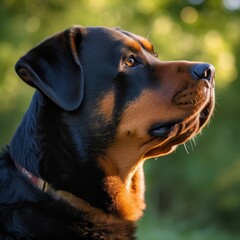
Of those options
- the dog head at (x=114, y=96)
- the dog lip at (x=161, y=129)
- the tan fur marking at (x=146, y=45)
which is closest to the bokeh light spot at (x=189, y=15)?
the tan fur marking at (x=146, y=45)

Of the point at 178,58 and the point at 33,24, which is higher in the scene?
the point at 33,24

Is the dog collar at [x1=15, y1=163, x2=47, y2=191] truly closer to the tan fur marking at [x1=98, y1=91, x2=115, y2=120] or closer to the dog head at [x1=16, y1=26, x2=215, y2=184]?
the dog head at [x1=16, y1=26, x2=215, y2=184]

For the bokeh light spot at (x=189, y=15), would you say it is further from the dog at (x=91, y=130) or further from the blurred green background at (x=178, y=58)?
the dog at (x=91, y=130)

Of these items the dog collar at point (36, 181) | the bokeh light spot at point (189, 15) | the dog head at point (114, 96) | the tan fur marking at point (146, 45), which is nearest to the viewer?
the dog collar at point (36, 181)

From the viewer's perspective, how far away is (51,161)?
14.2ft

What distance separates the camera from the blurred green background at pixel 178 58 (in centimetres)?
1353

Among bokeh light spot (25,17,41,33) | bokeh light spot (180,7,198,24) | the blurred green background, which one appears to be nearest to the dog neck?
the blurred green background

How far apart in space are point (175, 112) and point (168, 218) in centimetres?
1149

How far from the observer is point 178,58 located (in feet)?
49.4

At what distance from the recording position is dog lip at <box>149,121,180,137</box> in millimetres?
4504

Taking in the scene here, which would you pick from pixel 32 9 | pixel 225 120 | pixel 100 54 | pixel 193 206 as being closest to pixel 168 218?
pixel 193 206

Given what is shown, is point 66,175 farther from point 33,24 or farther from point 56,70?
point 33,24

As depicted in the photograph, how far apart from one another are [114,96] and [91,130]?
0.26 meters

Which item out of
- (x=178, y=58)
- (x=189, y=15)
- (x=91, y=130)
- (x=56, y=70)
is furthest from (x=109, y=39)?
(x=189, y=15)
